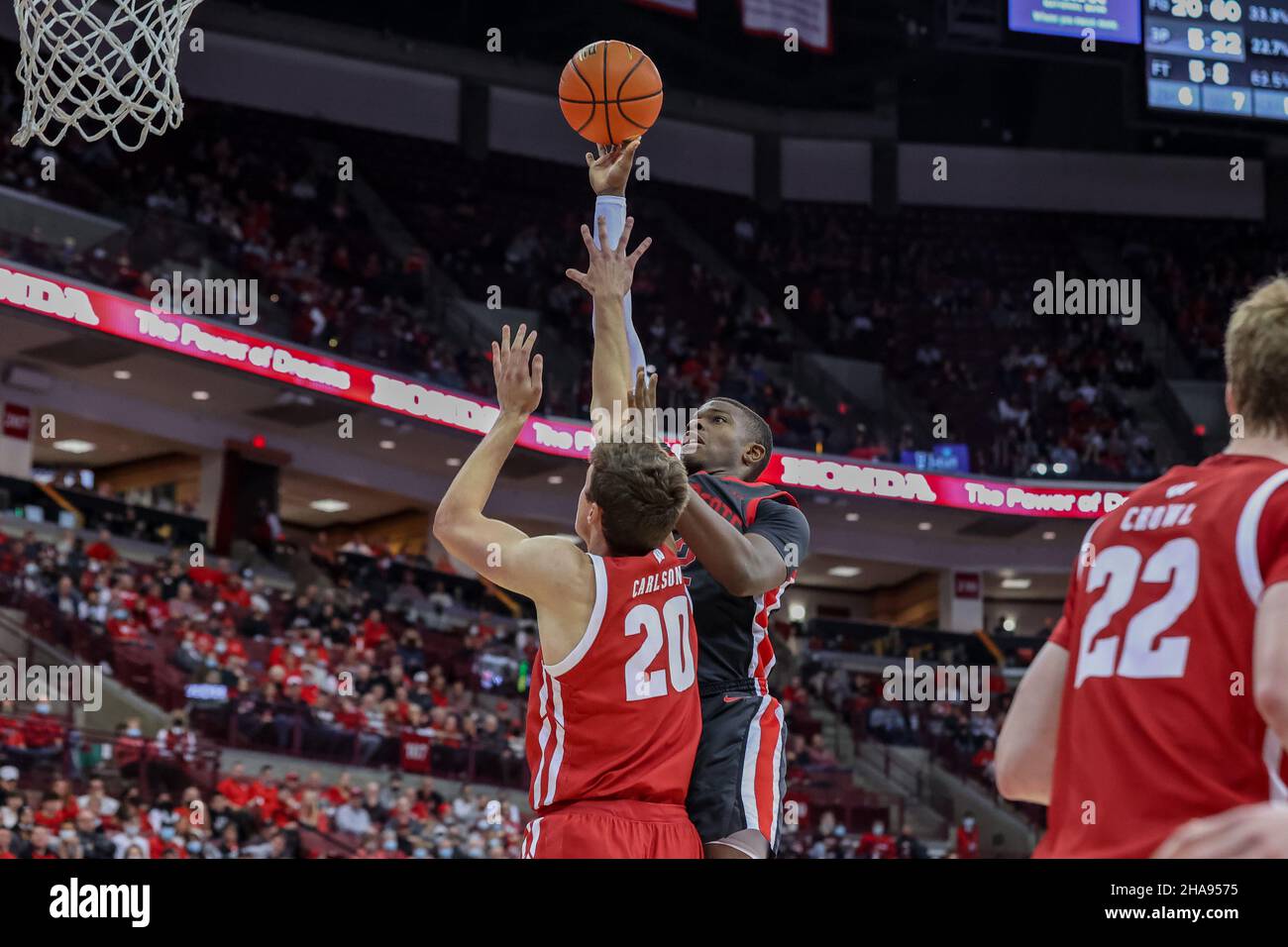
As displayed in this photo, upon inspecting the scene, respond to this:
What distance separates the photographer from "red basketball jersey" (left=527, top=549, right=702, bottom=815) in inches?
136

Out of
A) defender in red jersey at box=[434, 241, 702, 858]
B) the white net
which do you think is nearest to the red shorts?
defender in red jersey at box=[434, 241, 702, 858]

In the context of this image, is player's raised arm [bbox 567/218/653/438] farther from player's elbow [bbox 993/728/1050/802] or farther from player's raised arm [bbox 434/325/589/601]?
player's elbow [bbox 993/728/1050/802]

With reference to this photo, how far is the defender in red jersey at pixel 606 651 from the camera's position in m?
3.43

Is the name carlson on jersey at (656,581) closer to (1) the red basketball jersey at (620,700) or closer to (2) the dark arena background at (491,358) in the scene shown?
(1) the red basketball jersey at (620,700)

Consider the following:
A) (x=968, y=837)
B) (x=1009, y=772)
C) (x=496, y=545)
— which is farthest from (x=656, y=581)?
(x=968, y=837)

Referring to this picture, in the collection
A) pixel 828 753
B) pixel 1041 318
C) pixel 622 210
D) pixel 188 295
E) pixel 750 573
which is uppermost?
pixel 1041 318

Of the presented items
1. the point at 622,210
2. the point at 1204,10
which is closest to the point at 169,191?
the point at 1204,10

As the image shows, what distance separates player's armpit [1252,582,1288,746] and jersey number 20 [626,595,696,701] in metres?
1.65

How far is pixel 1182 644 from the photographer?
7.25 feet

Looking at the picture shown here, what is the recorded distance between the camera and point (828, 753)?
1955cm

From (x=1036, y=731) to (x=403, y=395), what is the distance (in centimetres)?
1802

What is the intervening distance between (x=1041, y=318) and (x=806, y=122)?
5.56 m

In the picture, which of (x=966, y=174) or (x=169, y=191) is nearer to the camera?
(x=169, y=191)
